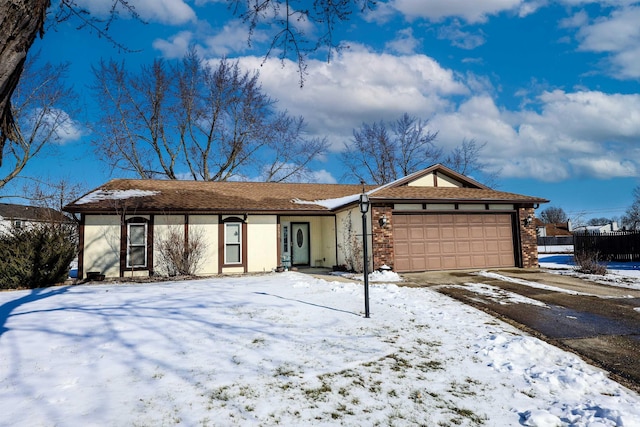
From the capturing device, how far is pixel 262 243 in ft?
45.7

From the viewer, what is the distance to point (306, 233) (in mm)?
15938

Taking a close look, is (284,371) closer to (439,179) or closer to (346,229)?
(346,229)

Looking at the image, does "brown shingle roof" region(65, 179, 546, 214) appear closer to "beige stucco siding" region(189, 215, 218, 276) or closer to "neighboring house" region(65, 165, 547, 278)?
"neighboring house" region(65, 165, 547, 278)

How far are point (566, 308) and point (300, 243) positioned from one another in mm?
10402

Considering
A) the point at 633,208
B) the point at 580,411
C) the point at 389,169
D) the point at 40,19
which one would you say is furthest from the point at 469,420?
the point at 633,208

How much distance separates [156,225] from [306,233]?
613 cm

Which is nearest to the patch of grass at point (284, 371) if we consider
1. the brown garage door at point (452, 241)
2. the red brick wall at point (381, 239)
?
the red brick wall at point (381, 239)

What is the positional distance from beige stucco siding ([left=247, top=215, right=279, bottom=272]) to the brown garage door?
471 cm

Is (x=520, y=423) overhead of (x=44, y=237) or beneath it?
beneath

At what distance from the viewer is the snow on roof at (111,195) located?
12.6 metres

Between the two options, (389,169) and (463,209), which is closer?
(463,209)

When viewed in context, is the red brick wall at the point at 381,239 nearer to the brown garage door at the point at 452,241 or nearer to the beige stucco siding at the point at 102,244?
the brown garage door at the point at 452,241

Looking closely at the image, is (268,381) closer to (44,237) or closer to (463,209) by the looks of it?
(44,237)

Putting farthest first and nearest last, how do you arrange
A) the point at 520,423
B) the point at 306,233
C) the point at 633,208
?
the point at 633,208 < the point at 306,233 < the point at 520,423
